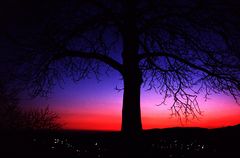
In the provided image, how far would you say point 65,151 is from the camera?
9.88 meters

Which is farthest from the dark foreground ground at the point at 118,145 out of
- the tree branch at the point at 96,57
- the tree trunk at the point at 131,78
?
the tree branch at the point at 96,57

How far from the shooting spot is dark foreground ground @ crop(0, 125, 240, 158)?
30.5 ft

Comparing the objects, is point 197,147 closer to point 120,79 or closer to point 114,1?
point 120,79

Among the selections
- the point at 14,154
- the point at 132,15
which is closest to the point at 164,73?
the point at 132,15

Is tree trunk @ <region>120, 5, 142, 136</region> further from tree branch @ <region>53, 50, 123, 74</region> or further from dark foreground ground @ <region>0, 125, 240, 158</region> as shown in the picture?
dark foreground ground @ <region>0, 125, 240, 158</region>

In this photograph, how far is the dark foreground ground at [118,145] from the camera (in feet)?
30.5

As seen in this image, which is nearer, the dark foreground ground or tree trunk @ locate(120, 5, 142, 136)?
the dark foreground ground

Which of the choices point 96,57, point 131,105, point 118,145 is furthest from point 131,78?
point 118,145

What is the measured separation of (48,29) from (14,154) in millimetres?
3873

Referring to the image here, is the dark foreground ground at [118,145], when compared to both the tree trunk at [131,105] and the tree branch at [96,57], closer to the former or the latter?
the tree trunk at [131,105]

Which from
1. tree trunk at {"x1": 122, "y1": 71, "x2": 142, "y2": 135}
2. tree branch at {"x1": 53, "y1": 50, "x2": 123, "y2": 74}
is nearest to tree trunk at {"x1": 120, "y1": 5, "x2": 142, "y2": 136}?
tree trunk at {"x1": 122, "y1": 71, "x2": 142, "y2": 135}

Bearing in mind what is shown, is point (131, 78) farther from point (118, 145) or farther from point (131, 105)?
point (118, 145)

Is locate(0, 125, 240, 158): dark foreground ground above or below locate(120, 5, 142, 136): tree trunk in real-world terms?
below

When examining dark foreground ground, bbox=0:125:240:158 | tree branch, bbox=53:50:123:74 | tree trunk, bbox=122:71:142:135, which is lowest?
dark foreground ground, bbox=0:125:240:158
